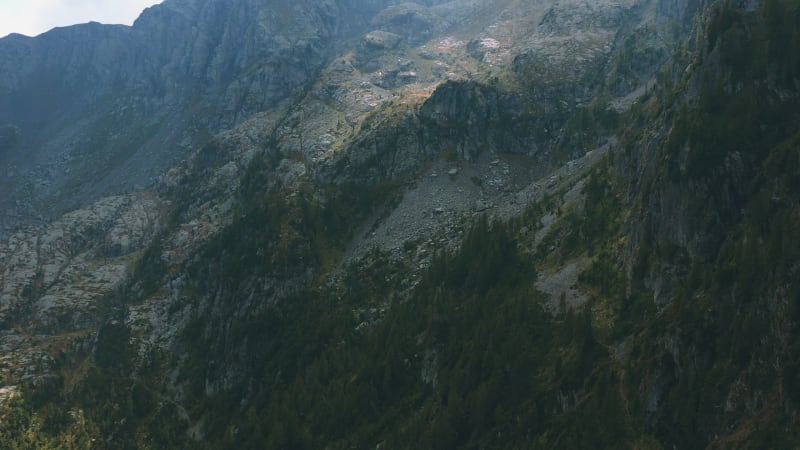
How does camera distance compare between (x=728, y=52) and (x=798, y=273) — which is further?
(x=728, y=52)

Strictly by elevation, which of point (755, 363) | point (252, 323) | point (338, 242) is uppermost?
point (755, 363)

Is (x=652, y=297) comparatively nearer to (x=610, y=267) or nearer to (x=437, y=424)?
(x=610, y=267)

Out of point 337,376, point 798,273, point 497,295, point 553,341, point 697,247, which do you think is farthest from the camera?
point 337,376

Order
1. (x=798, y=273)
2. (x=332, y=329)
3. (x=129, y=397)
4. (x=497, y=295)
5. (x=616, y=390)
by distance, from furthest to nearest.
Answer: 1. (x=129, y=397)
2. (x=332, y=329)
3. (x=497, y=295)
4. (x=616, y=390)
5. (x=798, y=273)

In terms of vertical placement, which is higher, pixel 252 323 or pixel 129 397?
pixel 252 323

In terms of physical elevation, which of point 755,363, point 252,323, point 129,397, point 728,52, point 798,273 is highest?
point 728,52

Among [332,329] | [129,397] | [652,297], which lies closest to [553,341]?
[652,297]

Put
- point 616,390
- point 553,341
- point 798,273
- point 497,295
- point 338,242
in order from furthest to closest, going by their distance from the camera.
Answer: point 338,242
point 497,295
point 553,341
point 616,390
point 798,273

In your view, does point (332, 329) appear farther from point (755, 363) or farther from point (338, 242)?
point (755, 363)

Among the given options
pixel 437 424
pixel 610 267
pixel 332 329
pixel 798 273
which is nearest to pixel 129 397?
pixel 332 329
